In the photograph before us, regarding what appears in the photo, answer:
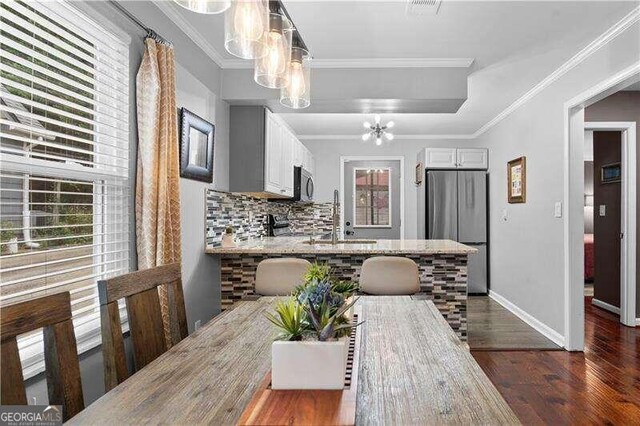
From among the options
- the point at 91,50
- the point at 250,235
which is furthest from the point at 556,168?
the point at 91,50

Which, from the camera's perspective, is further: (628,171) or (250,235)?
(250,235)

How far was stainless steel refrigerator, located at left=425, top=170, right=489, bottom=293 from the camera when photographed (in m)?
5.68

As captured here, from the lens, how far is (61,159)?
1740 mm

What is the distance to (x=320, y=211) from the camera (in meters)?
6.53

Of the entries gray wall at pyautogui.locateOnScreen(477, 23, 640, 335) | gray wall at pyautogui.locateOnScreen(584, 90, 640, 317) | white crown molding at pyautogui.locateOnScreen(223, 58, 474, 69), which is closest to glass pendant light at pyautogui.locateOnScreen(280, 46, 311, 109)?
white crown molding at pyautogui.locateOnScreen(223, 58, 474, 69)

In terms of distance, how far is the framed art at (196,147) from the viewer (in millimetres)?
2729

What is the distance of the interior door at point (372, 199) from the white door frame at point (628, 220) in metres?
2.90

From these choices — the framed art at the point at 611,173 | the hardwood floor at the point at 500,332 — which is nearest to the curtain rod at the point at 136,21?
the hardwood floor at the point at 500,332

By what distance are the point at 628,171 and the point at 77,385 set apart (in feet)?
16.5

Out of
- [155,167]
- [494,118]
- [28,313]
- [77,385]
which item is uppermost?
[494,118]

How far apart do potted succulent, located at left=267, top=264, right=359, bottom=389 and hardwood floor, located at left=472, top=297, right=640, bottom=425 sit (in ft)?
6.15

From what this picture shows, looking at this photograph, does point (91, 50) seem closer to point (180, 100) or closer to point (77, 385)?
point (180, 100)

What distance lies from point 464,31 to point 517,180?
2498 millimetres

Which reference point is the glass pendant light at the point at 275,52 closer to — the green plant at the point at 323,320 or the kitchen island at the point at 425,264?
the green plant at the point at 323,320
